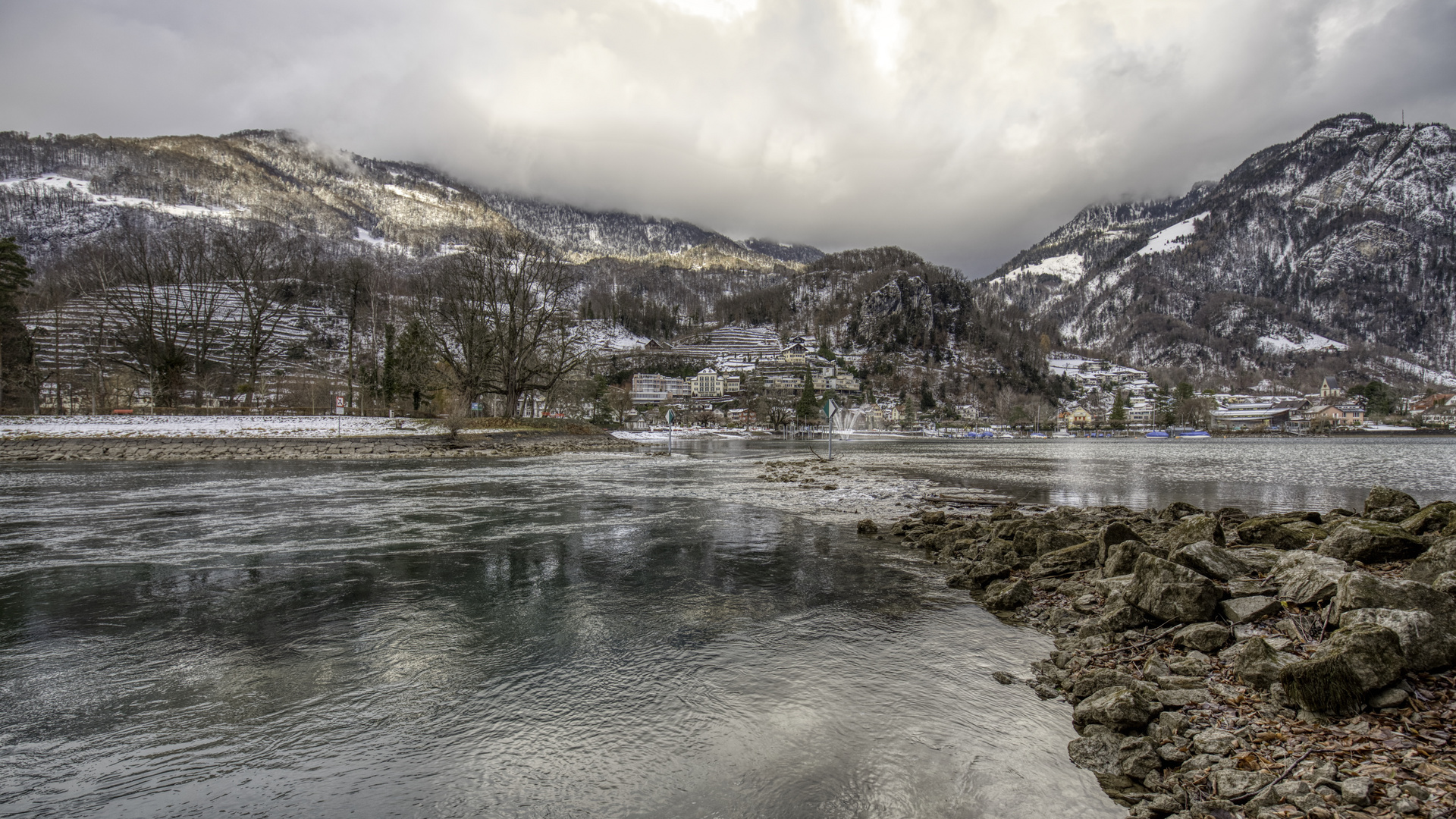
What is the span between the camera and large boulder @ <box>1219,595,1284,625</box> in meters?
5.73

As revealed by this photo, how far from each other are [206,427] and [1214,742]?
50.9 meters

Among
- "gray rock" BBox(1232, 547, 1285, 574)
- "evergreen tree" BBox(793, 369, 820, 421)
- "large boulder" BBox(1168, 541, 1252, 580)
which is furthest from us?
"evergreen tree" BBox(793, 369, 820, 421)

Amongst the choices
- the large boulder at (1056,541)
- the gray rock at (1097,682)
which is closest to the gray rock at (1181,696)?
the gray rock at (1097,682)

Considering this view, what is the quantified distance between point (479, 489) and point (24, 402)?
56.0m

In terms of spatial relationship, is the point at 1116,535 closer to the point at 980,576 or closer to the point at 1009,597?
the point at 980,576

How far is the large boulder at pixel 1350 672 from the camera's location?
4.07 meters

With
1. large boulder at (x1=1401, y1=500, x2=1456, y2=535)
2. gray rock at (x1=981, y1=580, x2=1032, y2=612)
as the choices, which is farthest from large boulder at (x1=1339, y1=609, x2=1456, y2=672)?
large boulder at (x1=1401, y1=500, x2=1456, y2=535)

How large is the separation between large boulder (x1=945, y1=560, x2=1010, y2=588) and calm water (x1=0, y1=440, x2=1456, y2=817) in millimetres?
315

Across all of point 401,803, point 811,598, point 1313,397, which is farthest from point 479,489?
point 1313,397

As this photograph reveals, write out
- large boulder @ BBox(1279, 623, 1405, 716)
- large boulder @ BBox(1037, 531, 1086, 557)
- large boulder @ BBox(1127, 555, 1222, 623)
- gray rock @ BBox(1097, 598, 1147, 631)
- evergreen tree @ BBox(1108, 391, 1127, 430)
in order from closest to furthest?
large boulder @ BBox(1279, 623, 1405, 716)
large boulder @ BBox(1127, 555, 1222, 623)
gray rock @ BBox(1097, 598, 1147, 631)
large boulder @ BBox(1037, 531, 1086, 557)
evergreen tree @ BBox(1108, 391, 1127, 430)

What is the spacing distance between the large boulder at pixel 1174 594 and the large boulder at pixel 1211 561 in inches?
12.3

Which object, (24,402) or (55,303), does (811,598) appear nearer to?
(24,402)

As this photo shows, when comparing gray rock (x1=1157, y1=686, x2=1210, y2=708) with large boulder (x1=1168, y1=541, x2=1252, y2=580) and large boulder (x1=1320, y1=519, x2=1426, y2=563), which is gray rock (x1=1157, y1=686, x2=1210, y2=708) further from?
large boulder (x1=1320, y1=519, x2=1426, y2=563)

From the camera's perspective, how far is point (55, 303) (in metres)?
61.3
